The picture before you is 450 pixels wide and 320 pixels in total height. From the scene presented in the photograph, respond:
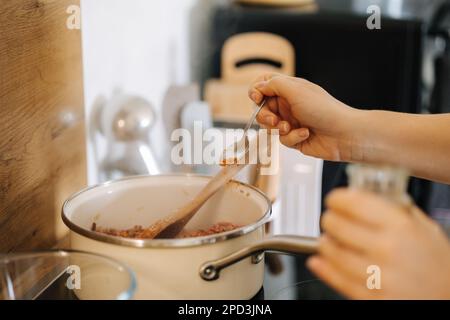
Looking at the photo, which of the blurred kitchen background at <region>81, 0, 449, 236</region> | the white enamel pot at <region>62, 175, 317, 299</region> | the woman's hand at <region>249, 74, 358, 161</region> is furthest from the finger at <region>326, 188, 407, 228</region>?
the blurred kitchen background at <region>81, 0, 449, 236</region>

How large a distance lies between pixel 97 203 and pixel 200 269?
25 cm

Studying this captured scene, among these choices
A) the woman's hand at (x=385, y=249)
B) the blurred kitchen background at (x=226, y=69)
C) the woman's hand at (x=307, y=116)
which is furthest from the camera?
the blurred kitchen background at (x=226, y=69)

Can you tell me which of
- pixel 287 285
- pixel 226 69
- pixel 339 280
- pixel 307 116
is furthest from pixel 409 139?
pixel 226 69

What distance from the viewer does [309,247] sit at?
0.69 m

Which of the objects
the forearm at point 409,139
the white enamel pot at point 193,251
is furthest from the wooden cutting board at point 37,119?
the forearm at point 409,139

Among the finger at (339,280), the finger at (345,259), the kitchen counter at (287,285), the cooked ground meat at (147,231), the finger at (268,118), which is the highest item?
the finger at (268,118)

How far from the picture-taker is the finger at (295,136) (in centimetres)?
103

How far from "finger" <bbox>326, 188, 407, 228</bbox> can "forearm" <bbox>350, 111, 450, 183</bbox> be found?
0.54 metres

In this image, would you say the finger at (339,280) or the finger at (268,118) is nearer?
the finger at (339,280)

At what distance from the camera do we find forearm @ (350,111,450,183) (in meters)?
1.00

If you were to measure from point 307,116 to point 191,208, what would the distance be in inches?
10.6

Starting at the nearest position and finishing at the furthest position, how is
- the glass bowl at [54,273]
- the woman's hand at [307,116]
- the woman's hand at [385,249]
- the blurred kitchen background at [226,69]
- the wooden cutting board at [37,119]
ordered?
the woman's hand at [385,249]
the glass bowl at [54,273]
the wooden cutting board at [37,119]
the woman's hand at [307,116]
the blurred kitchen background at [226,69]

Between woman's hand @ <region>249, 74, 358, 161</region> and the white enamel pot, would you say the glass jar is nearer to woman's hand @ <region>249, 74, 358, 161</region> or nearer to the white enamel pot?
the white enamel pot

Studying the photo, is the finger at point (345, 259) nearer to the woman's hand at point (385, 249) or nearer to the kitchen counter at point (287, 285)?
the woman's hand at point (385, 249)
